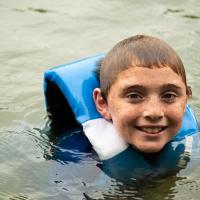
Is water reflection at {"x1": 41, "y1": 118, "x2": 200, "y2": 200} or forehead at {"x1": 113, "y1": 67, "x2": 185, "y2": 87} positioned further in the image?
water reflection at {"x1": 41, "y1": 118, "x2": 200, "y2": 200}

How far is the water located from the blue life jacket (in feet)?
0.39

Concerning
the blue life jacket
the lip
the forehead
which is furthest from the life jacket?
the forehead

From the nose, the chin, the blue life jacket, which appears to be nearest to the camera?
the nose

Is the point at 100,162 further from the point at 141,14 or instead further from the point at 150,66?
the point at 141,14

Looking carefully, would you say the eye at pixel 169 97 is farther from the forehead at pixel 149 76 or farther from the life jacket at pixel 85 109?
the life jacket at pixel 85 109

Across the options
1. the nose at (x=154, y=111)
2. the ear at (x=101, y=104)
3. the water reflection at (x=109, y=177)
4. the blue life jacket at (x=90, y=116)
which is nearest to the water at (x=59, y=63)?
the water reflection at (x=109, y=177)

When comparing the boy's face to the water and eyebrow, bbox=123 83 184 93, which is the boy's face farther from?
the water

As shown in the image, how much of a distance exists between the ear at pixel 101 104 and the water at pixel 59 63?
26 cm

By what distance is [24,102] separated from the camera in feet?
14.3

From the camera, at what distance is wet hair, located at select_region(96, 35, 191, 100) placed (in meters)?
2.99

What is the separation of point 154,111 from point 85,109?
0.61 meters

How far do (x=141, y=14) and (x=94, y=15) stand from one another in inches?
18.5

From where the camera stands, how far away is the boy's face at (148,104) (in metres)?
2.93

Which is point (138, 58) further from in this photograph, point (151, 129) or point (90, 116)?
point (90, 116)
